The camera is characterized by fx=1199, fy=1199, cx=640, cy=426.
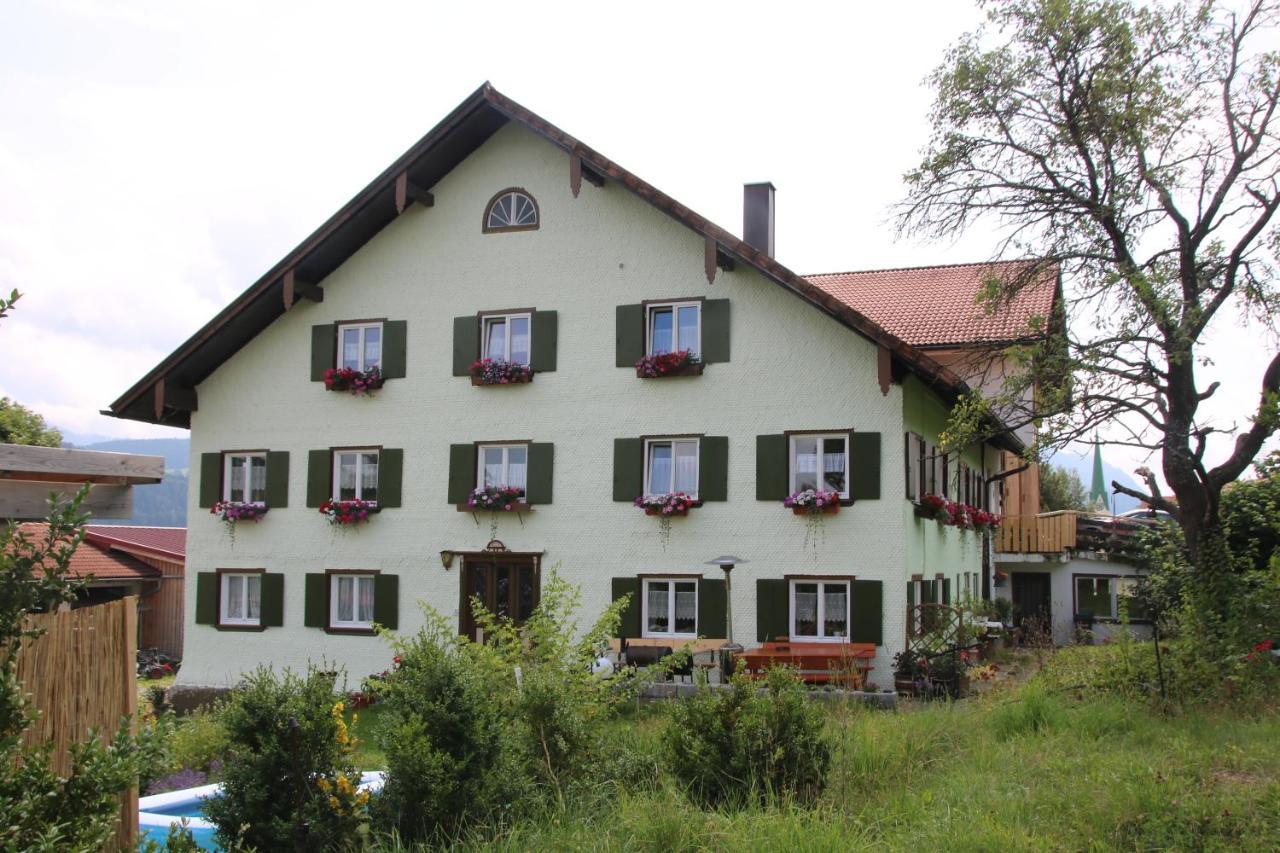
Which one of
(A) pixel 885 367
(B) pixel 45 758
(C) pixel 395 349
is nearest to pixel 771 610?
(A) pixel 885 367

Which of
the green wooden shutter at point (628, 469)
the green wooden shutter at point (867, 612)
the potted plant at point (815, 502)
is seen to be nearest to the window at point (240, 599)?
the green wooden shutter at point (628, 469)

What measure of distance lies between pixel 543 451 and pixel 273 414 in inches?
209

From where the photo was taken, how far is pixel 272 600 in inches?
811

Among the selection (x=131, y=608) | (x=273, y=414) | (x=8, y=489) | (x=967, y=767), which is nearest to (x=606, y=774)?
(x=967, y=767)

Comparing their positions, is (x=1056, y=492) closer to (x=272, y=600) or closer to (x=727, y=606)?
(x=727, y=606)

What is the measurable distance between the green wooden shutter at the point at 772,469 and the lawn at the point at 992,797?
769cm

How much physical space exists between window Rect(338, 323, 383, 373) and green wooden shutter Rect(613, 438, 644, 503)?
4730 millimetres

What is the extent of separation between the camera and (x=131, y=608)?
609 cm

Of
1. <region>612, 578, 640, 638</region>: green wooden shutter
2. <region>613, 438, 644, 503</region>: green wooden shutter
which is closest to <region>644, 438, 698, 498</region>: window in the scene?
<region>613, 438, 644, 503</region>: green wooden shutter

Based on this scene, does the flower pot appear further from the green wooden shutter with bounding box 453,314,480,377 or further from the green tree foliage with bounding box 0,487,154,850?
the green tree foliage with bounding box 0,487,154,850

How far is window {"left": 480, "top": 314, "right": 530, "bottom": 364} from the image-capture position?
1952 centimetres

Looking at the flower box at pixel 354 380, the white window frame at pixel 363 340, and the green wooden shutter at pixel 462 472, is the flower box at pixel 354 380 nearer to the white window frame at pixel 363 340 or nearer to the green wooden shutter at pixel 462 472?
the white window frame at pixel 363 340

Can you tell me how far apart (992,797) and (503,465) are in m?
13.0

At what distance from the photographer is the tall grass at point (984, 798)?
657 centimetres
